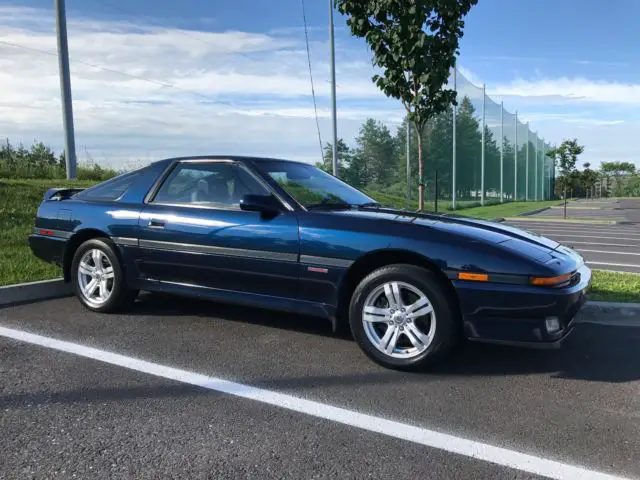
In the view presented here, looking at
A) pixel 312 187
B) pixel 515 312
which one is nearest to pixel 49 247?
pixel 312 187

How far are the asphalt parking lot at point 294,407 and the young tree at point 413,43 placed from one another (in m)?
4.34

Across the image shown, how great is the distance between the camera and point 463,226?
4102 mm

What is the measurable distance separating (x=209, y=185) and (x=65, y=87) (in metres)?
9.76

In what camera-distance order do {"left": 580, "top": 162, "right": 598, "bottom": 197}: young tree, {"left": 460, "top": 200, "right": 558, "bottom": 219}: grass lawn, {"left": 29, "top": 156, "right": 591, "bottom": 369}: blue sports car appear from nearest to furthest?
{"left": 29, "top": 156, "right": 591, "bottom": 369}: blue sports car
{"left": 460, "top": 200, "right": 558, "bottom": 219}: grass lawn
{"left": 580, "top": 162, "right": 598, "bottom": 197}: young tree

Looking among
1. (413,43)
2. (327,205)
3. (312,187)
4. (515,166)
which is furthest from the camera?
(515,166)

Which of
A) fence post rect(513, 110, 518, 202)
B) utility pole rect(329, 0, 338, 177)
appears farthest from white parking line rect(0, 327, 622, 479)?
fence post rect(513, 110, 518, 202)

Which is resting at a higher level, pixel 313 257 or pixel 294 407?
pixel 313 257

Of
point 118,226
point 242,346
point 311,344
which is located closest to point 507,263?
point 311,344

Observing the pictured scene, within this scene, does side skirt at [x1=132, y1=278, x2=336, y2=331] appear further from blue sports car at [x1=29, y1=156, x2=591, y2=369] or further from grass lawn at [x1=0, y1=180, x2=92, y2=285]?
grass lawn at [x1=0, y1=180, x2=92, y2=285]

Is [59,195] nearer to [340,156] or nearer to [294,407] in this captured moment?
[294,407]

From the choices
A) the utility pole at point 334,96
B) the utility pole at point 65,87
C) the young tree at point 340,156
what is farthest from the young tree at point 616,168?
the utility pole at point 65,87

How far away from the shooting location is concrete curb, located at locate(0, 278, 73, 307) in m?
5.48

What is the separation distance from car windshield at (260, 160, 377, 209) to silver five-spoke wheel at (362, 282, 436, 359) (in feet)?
3.06

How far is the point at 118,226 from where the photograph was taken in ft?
16.3
